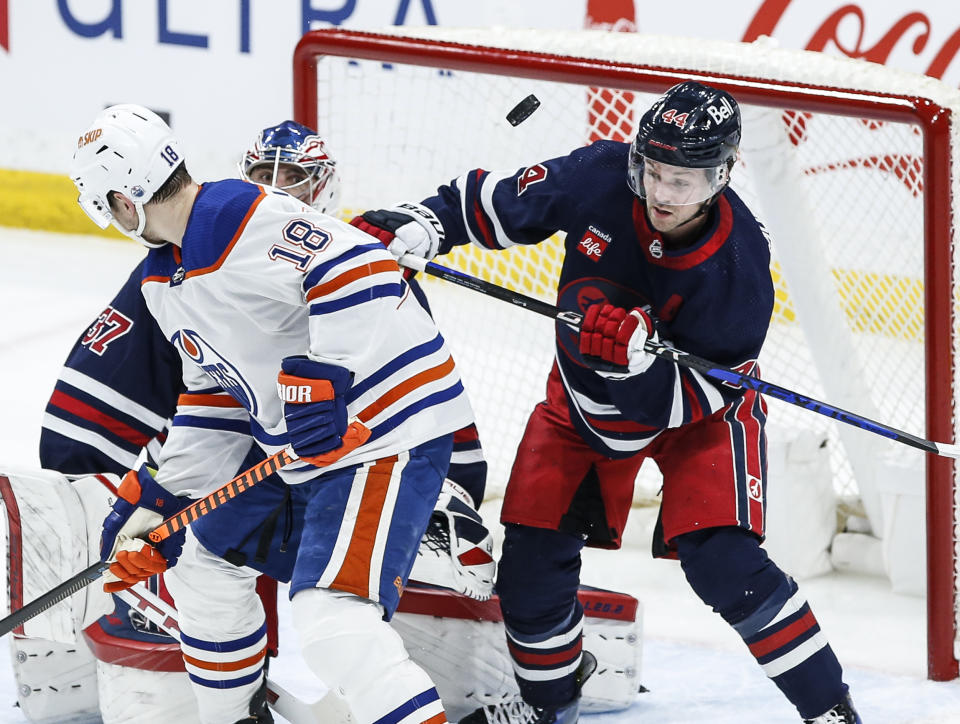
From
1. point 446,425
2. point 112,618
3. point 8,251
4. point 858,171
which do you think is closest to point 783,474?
point 858,171

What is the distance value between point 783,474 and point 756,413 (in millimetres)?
816

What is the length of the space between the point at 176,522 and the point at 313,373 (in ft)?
1.29

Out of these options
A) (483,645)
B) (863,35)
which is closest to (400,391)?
(483,645)

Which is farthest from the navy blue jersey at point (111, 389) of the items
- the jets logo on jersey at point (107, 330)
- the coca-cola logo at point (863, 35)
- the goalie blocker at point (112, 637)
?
the coca-cola logo at point (863, 35)

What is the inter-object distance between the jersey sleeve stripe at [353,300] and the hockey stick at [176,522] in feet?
0.56

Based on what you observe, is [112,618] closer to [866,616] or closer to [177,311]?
[177,311]

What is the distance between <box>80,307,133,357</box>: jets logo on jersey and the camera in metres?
2.55

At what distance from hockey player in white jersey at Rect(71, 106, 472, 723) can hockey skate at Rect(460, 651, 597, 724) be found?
0.61 metres

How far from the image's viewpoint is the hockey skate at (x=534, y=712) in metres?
2.63

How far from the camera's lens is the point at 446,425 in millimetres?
2240

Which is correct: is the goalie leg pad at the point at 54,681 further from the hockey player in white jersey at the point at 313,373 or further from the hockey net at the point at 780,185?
the hockey net at the point at 780,185

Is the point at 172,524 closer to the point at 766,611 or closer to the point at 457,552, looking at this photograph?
the point at 457,552

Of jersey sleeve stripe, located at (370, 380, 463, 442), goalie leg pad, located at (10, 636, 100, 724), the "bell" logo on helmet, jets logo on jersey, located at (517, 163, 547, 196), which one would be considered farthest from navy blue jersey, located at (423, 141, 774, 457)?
goalie leg pad, located at (10, 636, 100, 724)

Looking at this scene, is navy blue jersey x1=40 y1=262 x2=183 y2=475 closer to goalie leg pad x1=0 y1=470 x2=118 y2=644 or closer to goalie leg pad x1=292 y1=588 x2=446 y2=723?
goalie leg pad x1=0 y1=470 x2=118 y2=644
